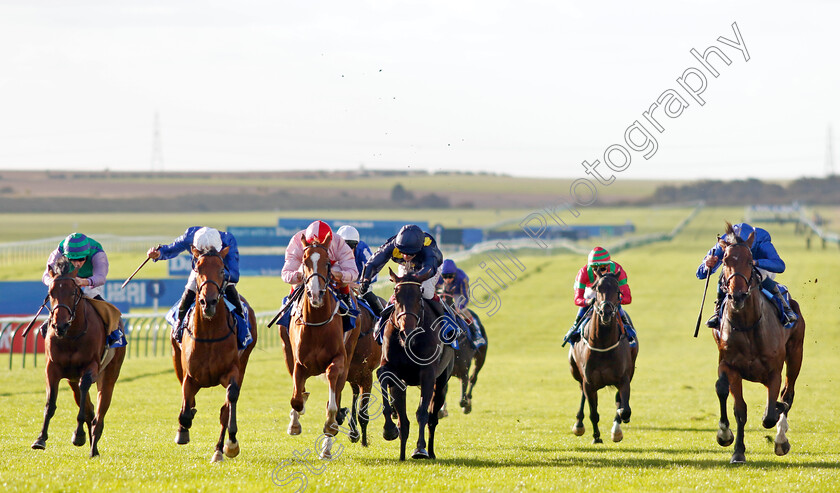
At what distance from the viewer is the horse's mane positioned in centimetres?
1109

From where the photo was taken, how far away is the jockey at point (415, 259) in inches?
440

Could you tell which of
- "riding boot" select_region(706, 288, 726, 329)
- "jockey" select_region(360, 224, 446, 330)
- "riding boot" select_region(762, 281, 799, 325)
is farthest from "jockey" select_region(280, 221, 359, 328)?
"riding boot" select_region(762, 281, 799, 325)

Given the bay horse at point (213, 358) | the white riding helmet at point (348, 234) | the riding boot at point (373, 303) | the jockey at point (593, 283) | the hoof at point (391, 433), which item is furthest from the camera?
the riding boot at point (373, 303)

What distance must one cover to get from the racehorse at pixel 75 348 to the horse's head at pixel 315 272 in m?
2.37

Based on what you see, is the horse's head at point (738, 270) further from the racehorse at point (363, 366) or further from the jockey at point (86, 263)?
the jockey at point (86, 263)

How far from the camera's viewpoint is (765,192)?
11525 centimetres

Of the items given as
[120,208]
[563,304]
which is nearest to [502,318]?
[563,304]

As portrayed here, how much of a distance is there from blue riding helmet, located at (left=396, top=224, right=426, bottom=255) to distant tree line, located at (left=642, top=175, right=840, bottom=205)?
3658 inches

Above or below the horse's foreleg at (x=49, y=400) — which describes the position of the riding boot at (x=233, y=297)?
above

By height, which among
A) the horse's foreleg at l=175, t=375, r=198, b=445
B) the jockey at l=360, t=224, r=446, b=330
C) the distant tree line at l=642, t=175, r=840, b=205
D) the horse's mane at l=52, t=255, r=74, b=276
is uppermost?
the distant tree line at l=642, t=175, r=840, b=205

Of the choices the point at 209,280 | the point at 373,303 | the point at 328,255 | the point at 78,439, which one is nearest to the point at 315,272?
the point at 328,255

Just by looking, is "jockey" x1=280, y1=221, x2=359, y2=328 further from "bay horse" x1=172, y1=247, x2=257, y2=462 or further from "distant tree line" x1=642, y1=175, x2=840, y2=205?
"distant tree line" x1=642, y1=175, x2=840, y2=205

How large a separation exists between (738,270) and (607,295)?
162cm

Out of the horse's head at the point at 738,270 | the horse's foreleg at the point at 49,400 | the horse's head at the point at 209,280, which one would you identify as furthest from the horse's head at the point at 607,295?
the horse's foreleg at the point at 49,400
